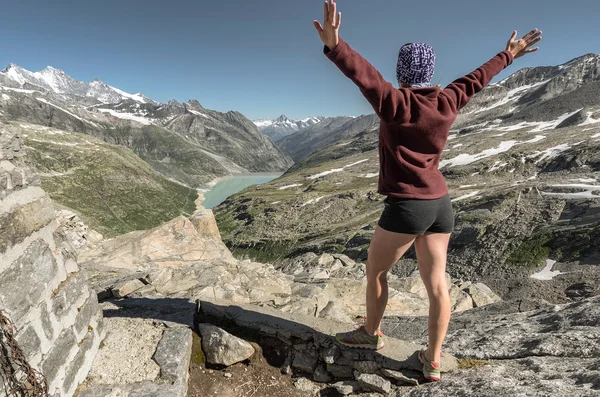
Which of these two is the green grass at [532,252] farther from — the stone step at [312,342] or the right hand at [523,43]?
the right hand at [523,43]

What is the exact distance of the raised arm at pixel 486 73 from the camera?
15.1 feet

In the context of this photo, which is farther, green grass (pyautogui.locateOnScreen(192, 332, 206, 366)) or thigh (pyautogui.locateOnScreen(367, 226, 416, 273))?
green grass (pyautogui.locateOnScreen(192, 332, 206, 366))

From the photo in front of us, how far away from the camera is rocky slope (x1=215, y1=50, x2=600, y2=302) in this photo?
3428 cm

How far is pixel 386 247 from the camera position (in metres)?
4.90

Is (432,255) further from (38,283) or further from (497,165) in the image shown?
(497,165)

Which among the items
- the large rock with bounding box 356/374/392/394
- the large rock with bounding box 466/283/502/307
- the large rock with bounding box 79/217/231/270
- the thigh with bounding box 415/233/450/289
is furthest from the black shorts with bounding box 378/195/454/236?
the large rock with bounding box 79/217/231/270

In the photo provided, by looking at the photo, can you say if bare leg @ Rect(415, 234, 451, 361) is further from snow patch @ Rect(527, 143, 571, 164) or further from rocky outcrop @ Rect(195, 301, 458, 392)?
snow patch @ Rect(527, 143, 571, 164)

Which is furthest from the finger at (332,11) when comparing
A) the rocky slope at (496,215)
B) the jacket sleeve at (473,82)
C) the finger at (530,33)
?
the rocky slope at (496,215)

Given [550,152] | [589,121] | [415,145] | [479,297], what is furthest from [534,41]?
[589,121]

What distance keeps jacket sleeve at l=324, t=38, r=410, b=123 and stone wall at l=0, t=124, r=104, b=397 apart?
4822 mm

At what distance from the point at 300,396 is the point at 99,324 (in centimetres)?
401

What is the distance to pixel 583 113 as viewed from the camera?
144 meters

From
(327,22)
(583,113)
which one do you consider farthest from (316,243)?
(583,113)

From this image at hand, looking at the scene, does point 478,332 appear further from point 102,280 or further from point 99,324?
point 102,280
